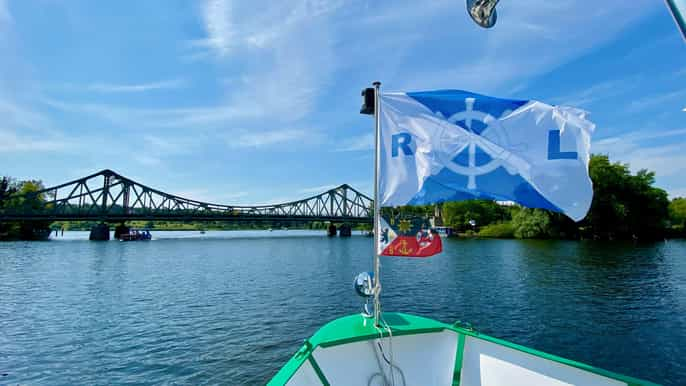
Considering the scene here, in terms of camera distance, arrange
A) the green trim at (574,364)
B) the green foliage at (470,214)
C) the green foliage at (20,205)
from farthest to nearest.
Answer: the green foliage at (470,214)
the green foliage at (20,205)
the green trim at (574,364)

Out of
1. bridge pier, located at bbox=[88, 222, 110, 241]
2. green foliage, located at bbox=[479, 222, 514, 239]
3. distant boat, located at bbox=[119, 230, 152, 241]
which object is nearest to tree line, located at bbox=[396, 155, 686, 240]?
green foliage, located at bbox=[479, 222, 514, 239]

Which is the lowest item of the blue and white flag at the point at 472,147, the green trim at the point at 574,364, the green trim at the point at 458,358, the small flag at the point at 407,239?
the green trim at the point at 458,358

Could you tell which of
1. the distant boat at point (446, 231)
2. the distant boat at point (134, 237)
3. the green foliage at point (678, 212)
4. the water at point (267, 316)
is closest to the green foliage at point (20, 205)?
the distant boat at point (134, 237)

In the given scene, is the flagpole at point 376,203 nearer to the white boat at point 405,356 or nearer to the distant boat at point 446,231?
the white boat at point 405,356

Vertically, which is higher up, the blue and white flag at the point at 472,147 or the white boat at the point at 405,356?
the blue and white flag at the point at 472,147

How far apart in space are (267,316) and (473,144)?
11688 mm

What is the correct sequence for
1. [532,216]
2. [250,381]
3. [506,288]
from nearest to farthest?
1. [250,381]
2. [506,288]
3. [532,216]

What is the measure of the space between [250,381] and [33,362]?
21.9 feet

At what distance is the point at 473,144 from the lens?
4.82 meters

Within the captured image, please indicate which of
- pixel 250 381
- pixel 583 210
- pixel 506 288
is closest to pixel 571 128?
pixel 583 210

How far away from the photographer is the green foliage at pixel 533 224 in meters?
65.6

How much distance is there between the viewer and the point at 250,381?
7.90 metres

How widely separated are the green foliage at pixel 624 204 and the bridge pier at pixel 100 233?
109m

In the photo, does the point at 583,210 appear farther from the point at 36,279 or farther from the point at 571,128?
the point at 36,279
